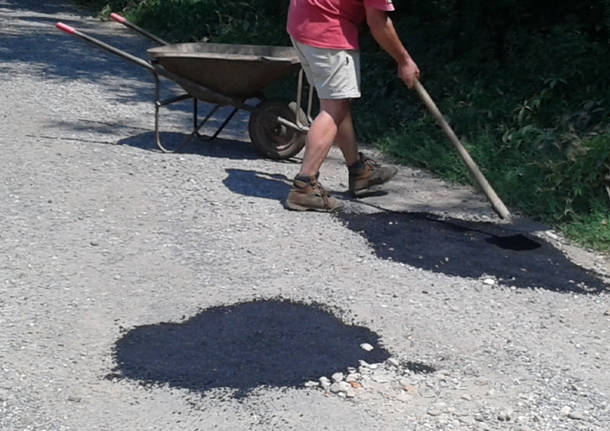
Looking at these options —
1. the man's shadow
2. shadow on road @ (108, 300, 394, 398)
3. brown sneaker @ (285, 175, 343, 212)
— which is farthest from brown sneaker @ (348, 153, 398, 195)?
shadow on road @ (108, 300, 394, 398)

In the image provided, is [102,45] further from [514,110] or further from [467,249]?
[514,110]

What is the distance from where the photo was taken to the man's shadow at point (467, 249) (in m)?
5.70

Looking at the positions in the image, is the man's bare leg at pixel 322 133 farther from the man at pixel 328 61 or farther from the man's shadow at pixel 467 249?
the man's shadow at pixel 467 249

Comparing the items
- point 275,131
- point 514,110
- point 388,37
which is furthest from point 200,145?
point 514,110

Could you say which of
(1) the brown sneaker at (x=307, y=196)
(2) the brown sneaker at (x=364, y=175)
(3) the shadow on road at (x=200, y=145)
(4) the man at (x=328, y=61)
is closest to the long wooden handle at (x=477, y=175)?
(4) the man at (x=328, y=61)

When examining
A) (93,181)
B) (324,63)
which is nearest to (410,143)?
(324,63)

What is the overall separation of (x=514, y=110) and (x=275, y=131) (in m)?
2.07

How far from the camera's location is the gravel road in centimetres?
417

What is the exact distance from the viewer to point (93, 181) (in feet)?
22.9

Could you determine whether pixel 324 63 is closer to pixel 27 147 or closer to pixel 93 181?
pixel 93 181

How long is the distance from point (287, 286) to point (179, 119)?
410cm

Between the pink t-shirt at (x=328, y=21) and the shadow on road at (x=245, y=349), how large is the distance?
197 cm

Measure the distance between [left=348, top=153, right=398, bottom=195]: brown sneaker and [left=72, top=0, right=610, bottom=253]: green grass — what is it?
0.78 metres

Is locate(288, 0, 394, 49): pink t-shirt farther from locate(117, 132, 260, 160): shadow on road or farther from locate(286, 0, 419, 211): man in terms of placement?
locate(117, 132, 260, 160): shadow on road
